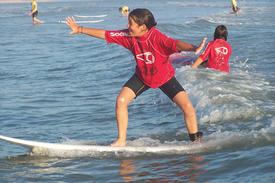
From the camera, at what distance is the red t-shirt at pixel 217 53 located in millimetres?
8992

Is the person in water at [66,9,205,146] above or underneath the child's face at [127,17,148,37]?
underneath

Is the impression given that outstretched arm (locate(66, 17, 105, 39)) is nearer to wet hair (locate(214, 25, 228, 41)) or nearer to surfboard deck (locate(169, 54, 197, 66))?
wet hair (locate(214, 25, 228, 41))

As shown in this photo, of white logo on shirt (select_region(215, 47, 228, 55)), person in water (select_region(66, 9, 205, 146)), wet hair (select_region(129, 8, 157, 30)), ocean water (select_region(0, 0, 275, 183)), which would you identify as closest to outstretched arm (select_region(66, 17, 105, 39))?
person in water (select_region(66, 9, 205, 146))

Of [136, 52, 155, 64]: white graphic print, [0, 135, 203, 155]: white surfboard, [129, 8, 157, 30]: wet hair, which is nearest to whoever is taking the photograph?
[129, 8, 157, 30]: wet hair

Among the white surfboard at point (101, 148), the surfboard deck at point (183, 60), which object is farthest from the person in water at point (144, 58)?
the surfboard deck at point (183, 60)

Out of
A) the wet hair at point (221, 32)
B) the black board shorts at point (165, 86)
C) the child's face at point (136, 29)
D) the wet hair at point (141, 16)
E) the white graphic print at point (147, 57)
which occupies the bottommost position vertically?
the black board shorts at point (165, 86)

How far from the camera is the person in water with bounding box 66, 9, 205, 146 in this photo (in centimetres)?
549

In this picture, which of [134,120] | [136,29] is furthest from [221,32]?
[136,29]

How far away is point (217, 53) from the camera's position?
9164 millimetres

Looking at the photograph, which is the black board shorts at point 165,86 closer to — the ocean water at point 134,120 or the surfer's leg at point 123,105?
the surfer's leg at point 123,105

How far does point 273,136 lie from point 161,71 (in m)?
1.68

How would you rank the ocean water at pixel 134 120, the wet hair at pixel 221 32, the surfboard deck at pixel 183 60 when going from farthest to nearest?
1. the surfboard deck at pixel 183 60
2. the wet hair at pixel 221 32
3. the ocean water at pixel 134 120

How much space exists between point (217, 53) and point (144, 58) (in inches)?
150

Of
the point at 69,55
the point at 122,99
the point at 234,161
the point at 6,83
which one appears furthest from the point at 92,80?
the point at 234,161
